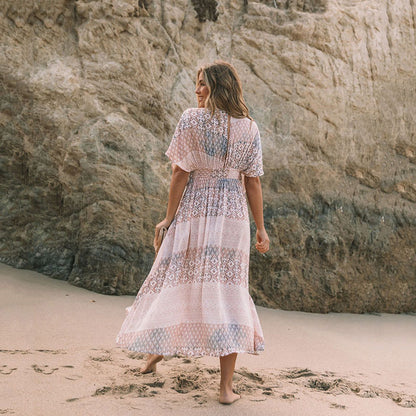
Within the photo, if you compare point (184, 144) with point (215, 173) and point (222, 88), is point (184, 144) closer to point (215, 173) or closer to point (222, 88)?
point (215, 173)

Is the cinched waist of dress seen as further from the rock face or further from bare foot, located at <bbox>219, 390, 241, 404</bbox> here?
the rock face

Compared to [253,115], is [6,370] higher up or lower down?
lower down

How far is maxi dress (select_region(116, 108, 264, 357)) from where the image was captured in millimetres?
2676

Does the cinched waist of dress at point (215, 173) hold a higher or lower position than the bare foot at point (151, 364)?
higher

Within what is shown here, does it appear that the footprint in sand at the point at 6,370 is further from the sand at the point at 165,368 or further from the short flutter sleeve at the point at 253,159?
the short flutter sleeve at the point at 253,159

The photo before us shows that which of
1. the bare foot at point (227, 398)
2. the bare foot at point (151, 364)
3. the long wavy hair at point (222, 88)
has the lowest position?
the bare foot at point (227, 398)

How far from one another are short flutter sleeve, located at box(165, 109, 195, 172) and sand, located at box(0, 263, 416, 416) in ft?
3.97

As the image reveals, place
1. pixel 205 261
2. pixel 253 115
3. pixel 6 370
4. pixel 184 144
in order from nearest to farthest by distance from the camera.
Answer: pixel 6 370, pixel 205 261, pixel 184 144, pixel 253 115

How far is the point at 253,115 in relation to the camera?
524cm

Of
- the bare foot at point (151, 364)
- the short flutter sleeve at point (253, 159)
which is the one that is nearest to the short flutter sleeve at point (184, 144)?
the short flutter sleeve at point (253, 159)

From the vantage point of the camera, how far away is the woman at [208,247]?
2676mm

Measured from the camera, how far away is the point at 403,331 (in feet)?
15.7

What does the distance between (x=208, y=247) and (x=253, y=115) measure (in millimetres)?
2737

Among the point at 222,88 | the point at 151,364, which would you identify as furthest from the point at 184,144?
the point at 151,364
